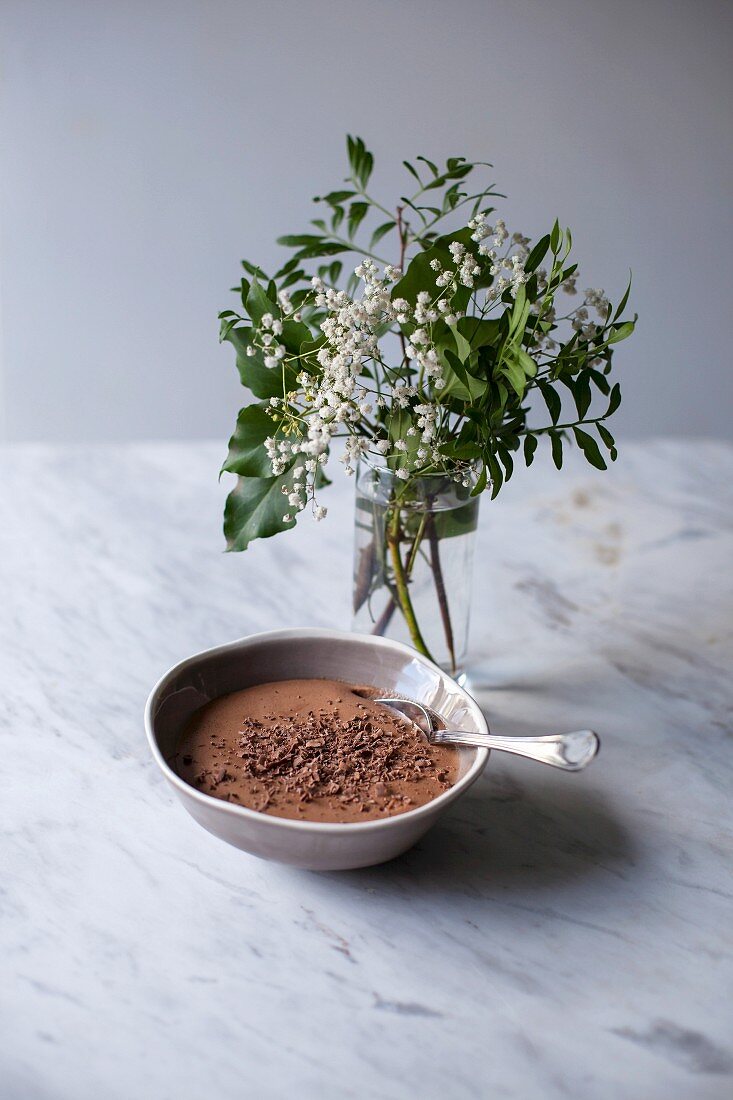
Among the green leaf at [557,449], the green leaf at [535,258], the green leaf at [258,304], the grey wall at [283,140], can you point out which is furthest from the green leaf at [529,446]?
the grey wall at [283,140]

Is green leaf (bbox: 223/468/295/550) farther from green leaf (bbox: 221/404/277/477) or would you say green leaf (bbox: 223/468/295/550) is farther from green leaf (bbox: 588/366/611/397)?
green leaf (bbox: 588/366/611/397)

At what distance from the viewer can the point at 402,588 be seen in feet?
3.12

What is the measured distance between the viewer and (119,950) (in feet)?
2.30

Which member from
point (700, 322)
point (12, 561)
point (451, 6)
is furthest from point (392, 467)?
point (700, 322)

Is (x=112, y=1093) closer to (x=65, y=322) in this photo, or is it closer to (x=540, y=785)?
(x=540, y=785)

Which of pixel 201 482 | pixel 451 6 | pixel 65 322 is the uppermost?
pixel 451 6

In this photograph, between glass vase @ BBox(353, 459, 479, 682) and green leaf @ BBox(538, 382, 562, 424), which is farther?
glass vase @ BBox(353, 459, 479, 682)

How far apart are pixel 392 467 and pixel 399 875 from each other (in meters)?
0.34

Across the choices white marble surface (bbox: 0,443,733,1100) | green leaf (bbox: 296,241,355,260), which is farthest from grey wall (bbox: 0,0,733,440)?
green leaf (bbox: 296,241,355,260)

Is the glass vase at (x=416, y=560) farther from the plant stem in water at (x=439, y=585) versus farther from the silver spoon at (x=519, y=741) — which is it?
the silver spoon at (x=519, y=741)

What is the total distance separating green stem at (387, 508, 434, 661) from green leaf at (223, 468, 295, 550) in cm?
10

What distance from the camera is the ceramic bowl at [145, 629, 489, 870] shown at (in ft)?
2.28

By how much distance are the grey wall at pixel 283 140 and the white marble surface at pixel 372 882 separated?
709mm

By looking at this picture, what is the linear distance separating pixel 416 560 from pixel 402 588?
0.03 metres
